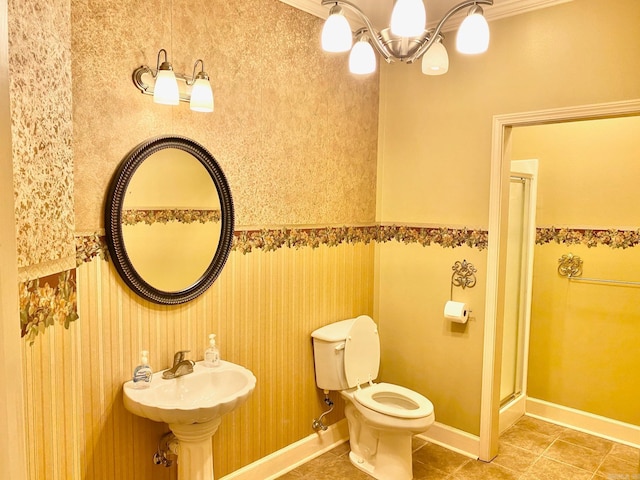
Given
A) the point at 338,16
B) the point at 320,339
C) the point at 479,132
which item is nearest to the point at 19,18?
the point at 338,16

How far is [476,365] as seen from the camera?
296cm

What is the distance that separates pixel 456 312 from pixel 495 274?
349mm

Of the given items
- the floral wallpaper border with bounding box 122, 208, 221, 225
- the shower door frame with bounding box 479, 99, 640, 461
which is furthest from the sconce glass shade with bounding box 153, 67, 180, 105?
the shower door frame with bounding box 479, 99, 640, 461

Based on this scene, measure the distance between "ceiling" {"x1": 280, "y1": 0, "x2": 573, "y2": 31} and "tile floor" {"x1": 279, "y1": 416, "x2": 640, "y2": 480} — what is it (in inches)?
110

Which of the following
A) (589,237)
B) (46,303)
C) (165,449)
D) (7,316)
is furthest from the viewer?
(589,237)

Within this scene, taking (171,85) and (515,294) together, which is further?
(515,294)

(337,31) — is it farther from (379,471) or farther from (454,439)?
(454,439)

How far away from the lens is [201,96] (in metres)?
2.03

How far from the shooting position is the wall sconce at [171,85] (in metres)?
1.89

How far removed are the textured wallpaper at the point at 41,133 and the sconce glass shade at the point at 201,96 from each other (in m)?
0.72

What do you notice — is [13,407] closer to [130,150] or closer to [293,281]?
[130,150]

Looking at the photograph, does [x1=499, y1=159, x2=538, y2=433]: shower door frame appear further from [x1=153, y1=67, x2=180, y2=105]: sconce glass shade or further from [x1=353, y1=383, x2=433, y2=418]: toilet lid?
[x1=153, y1=67, x2=180, y2=105]: sconce glass shade

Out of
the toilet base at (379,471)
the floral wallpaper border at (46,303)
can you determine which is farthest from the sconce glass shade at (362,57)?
the toilet base at (379,471)

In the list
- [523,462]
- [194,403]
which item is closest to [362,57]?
[194,403]
